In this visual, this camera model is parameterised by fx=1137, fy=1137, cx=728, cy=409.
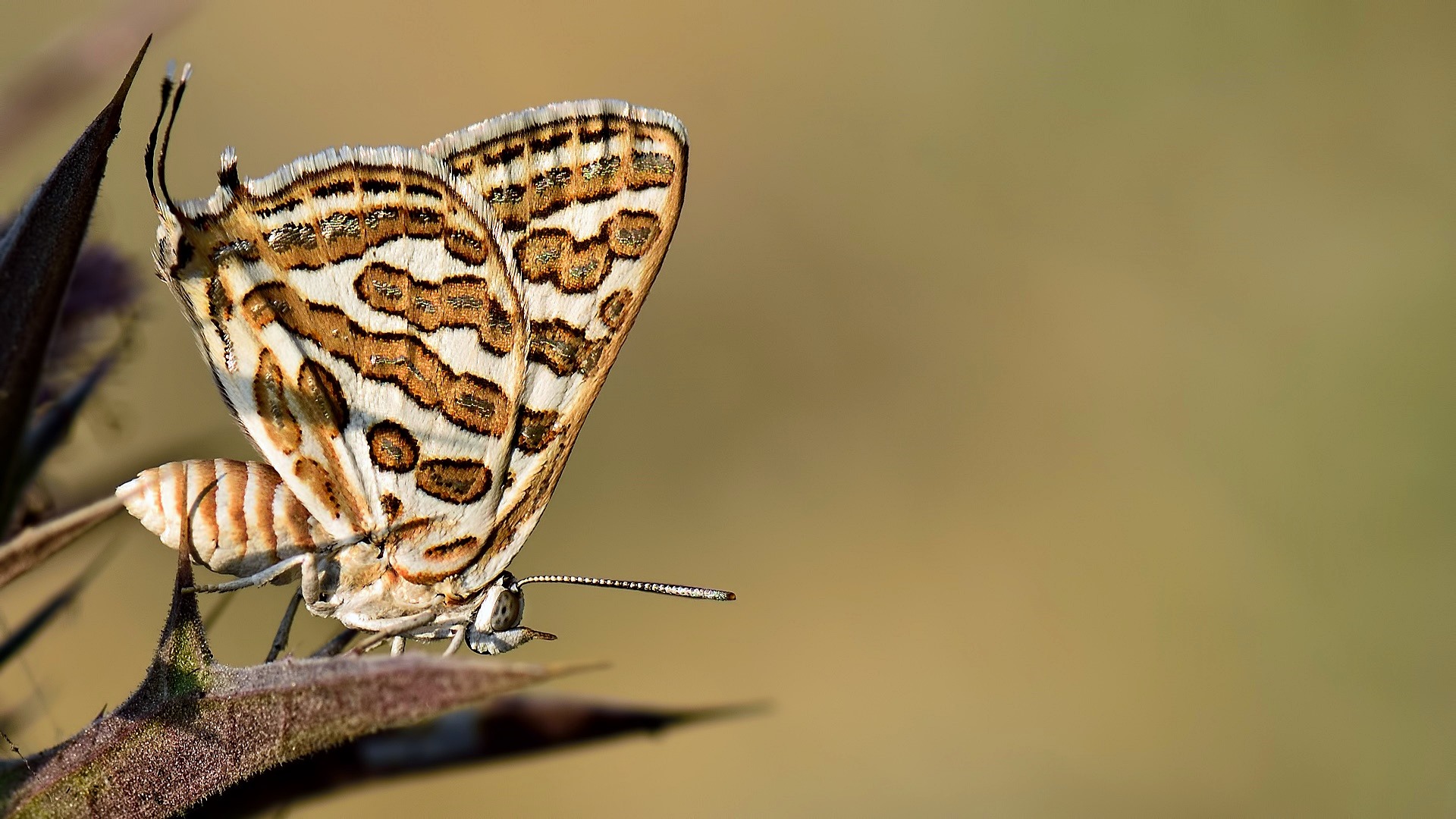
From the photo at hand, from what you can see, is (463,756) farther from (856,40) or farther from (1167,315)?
(856,40)

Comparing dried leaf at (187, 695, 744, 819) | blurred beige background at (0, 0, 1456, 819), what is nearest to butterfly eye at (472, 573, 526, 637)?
dried leaf at (187, 695, 744, 819)

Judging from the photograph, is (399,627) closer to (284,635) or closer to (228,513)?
(284,635)

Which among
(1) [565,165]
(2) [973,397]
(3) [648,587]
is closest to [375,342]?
(1) [565,165]

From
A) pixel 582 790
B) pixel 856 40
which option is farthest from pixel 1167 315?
pixel 582 790

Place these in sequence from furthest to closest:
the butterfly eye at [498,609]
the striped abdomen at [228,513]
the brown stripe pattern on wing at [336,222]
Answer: the butterfly eye at [498,609] < the brown stripe pattern on wing at [336,222] < the striped abdomen at [228,513]

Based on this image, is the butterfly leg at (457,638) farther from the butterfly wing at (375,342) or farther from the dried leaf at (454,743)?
the dried leaf at (454,743)

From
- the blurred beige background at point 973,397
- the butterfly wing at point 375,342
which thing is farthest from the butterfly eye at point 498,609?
the blurred beige background at point 973,397

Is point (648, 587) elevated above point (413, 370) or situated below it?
below
